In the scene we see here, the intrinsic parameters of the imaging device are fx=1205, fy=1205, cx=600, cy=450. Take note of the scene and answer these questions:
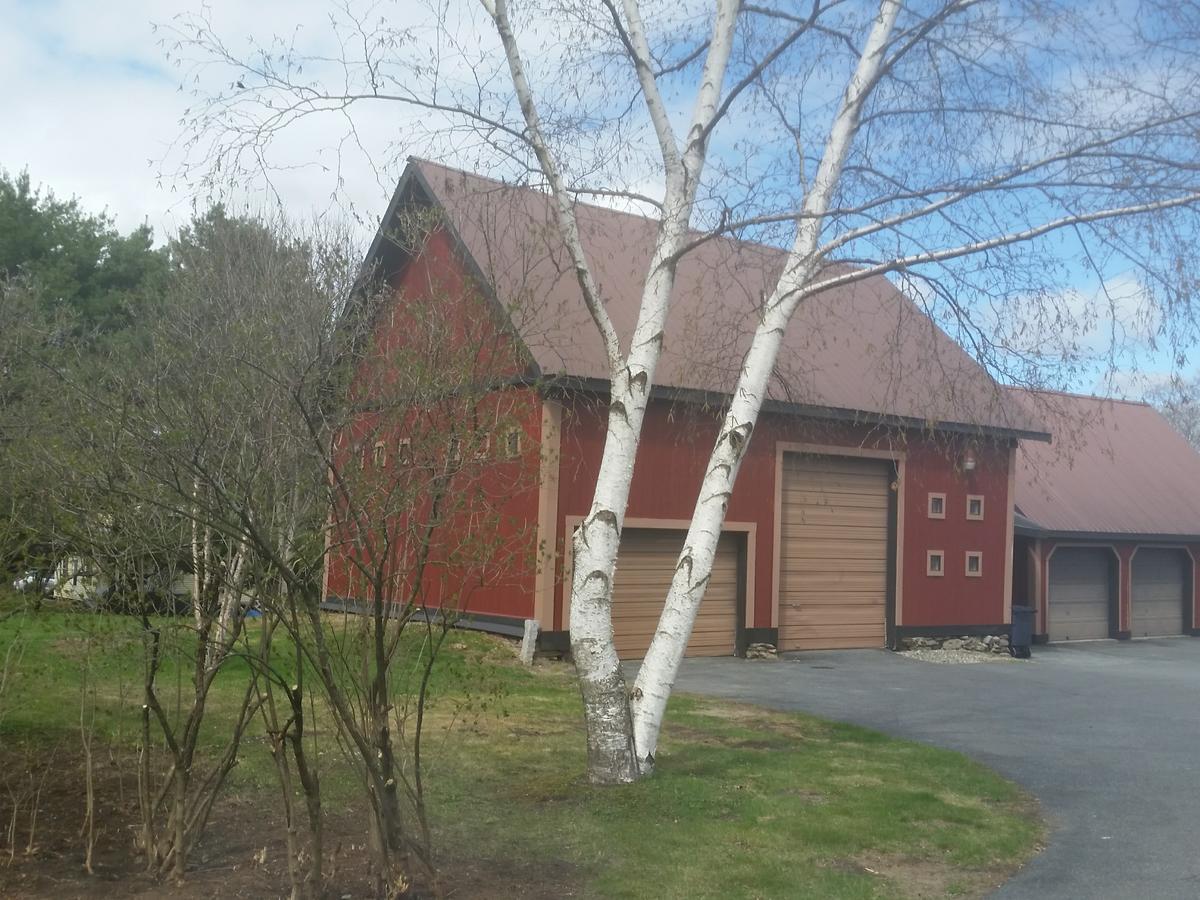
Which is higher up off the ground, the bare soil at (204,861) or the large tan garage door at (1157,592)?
the large tan garage door at (1157,592)

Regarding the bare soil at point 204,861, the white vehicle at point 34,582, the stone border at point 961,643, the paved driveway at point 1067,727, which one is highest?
the white vehicle at point 34,582

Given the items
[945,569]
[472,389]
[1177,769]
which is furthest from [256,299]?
[945,569]

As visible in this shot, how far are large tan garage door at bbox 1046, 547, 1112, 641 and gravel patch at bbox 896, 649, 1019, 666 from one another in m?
4.44

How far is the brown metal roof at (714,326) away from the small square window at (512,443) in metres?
3.93

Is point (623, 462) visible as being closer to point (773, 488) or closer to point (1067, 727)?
point (1067, 727)

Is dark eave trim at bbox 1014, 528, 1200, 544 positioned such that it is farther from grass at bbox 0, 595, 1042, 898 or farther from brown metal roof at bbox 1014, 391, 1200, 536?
grass at bbox 0, 595, 1042, 898

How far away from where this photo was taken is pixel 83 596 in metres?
6.93

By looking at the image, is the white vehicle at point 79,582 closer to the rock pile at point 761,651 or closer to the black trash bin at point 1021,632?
the rock pile at point 761,651

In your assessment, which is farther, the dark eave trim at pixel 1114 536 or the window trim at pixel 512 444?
the dark eave trim at pixel 1114 536

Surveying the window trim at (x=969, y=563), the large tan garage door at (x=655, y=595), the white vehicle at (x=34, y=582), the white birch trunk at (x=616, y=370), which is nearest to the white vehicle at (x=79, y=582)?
the white vehicle at (x=34, y=582)

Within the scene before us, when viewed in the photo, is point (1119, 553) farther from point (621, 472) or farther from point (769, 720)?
point (621, 472)

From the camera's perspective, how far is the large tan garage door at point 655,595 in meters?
17.4

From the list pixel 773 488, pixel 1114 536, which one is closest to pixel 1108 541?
pixel 1114 536

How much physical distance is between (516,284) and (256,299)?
421 centimetres
